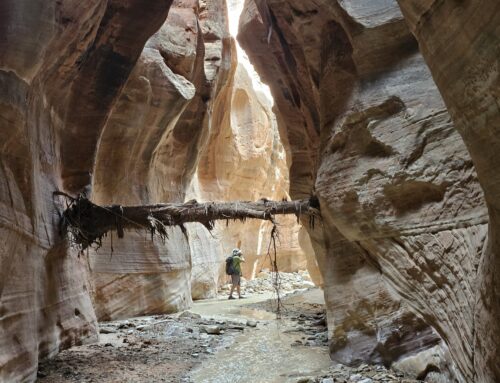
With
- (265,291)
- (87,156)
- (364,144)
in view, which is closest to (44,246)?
(87,156)

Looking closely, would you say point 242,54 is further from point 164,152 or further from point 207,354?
point 207,354

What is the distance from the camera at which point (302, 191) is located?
36.2 ft

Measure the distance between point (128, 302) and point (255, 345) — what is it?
427cm

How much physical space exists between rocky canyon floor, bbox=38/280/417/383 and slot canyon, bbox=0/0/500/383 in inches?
2.1

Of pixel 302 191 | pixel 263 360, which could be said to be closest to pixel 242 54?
pixel 302 191

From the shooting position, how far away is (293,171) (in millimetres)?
11188

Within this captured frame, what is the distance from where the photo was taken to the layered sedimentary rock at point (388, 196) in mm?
4906

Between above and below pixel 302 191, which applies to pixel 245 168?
above

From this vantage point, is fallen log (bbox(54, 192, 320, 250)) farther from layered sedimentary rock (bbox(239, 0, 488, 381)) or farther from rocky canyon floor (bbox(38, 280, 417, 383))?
rocky canyon floor (bbox(38, 280, 417, 383))

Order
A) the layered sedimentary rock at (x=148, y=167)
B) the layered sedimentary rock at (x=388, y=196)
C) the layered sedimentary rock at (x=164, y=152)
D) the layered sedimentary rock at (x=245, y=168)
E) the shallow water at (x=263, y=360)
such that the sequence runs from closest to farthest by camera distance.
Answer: the layered sedimentary rock at (x=388, y=196), the shallow water at (x=263, y=360), the layered sedimentary rock at (x=148, y=167), the layered sedimentary rock at (x=164, y=152), the layered sedimentary rock at (x=245, y=168)

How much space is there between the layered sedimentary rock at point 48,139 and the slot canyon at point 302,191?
0.03 m

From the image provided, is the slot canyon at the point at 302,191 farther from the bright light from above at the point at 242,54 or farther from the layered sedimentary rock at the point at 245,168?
the bright light from above at the point at 242,54

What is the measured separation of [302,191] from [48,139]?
5.89 m


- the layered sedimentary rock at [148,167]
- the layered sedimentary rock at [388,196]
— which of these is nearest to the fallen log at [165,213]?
the layered sedimentary rock at [388,196]
